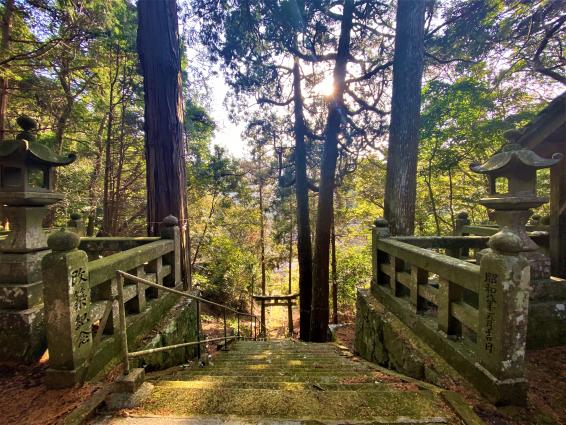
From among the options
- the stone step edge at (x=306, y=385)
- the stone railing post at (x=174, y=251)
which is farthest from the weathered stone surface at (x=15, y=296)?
the stone railing post at (x=174, y=251)

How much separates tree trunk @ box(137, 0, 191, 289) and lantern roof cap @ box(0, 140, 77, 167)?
1715mm

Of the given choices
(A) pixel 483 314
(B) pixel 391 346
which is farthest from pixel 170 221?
(A) pixel 483 314

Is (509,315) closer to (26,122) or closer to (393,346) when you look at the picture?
(393,346)

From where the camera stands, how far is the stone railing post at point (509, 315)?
1891 mm

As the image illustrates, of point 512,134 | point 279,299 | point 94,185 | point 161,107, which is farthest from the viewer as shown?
point 279,299

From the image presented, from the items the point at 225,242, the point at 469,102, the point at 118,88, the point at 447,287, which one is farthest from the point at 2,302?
the point at 225,242

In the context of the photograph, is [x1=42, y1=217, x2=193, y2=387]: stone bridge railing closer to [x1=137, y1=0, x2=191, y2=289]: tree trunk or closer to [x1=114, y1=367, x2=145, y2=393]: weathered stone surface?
[x1=114, y1=367, x2=145, y2=393]: weathered stone surface

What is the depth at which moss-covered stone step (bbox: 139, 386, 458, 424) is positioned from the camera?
1.75m

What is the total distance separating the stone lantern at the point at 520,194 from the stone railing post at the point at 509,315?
5.01ft

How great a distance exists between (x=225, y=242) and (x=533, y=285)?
14.0 meters

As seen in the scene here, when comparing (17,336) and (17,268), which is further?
(17,268)

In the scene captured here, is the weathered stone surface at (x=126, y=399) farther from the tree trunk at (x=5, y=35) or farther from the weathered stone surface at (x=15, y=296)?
the tree trunk at (x=5, y=35)

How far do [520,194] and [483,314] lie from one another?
6.36 feet

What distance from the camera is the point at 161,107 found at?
4.66m
